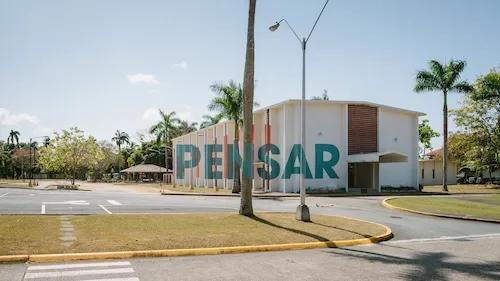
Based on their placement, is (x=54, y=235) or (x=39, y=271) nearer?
(x=39, y=271)

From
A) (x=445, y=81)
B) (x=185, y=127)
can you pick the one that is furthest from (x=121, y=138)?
(x=445, y=81)

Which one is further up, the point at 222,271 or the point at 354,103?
the point at 354,103

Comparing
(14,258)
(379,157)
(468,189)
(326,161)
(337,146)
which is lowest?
(468,189)

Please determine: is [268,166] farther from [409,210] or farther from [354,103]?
[409,210]

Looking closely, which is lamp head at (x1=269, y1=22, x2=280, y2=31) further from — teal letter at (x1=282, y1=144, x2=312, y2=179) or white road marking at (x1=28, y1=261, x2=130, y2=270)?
teal letter at (x1=282, y1=144, x2=312, y2=179)

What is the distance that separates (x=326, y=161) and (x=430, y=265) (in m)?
31.6

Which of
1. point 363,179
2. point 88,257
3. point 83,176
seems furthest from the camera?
point 83,176

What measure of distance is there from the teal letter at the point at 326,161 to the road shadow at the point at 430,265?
1152 inches

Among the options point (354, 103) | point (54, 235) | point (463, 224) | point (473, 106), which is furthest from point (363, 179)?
point (54, 235)

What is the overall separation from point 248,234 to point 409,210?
1331 centimetres

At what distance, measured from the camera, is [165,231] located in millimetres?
12938

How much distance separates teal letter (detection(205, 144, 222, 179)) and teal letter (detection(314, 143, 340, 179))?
15146 millimetres

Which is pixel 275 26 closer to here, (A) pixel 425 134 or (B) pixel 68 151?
(B) pixel 68 151

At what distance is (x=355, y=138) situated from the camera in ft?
139
